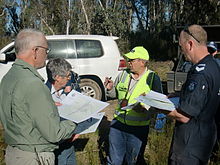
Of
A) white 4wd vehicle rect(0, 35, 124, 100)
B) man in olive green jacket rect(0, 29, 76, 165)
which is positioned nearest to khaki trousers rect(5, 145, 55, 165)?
man in olive green jacket rect(0, 29, 76, 165)

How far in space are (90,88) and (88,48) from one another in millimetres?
1068

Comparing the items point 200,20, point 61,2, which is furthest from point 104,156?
point 61,2

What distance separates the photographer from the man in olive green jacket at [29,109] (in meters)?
1.83

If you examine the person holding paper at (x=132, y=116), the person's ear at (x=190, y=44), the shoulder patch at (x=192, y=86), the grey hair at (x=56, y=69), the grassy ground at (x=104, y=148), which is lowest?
the grassy ground at (x=104, y=148)

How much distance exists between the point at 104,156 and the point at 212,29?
4.66 metres

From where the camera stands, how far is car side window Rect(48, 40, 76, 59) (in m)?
7.03

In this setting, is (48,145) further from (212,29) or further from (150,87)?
(212,29)

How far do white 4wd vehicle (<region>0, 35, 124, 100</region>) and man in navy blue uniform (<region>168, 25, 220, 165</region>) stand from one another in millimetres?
5091

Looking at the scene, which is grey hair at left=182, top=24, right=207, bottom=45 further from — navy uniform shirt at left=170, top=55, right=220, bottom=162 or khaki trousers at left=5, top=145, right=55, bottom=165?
khaki trousers at left=5, top=145, right=55, bottom=165

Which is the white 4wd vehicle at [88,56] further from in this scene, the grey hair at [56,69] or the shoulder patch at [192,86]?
the shoulder patch at [192,86]

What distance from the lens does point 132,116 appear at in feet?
10.0

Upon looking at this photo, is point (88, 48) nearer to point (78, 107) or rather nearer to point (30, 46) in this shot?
point (78, 107)

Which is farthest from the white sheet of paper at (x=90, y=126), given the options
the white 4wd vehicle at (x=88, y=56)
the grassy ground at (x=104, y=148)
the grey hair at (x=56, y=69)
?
the white 4wd vehicle at (x=88, y=56)

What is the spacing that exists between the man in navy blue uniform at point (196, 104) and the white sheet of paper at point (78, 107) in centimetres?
63
